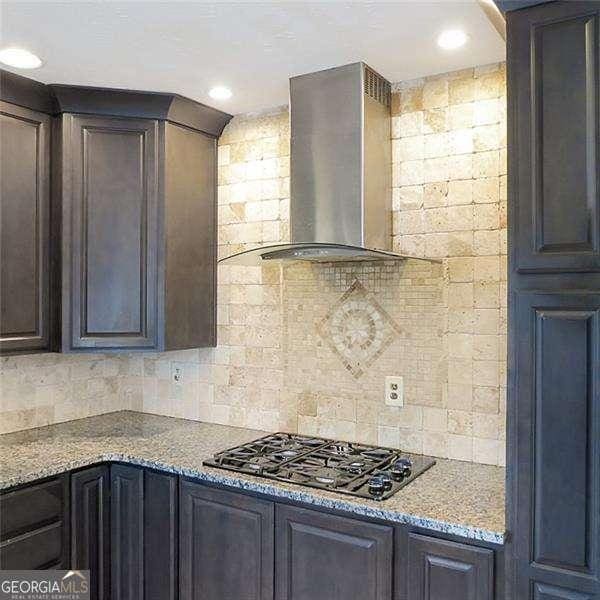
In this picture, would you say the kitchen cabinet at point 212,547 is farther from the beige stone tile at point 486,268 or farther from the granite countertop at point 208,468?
the beige stone tile at point 486,268

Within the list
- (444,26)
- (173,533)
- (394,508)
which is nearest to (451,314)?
(394,508)

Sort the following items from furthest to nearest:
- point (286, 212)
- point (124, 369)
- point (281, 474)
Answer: point (124, 369) < point (286, 212) < point (281, 474)

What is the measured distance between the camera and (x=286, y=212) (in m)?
2.67

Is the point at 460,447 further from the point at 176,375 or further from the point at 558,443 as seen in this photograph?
the point at 176,375

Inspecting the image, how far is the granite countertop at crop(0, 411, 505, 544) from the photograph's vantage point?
67.5 inches

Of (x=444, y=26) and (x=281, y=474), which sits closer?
(x=444, y=26)

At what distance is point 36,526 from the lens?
2.13 m

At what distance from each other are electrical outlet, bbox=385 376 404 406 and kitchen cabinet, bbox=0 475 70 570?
1304 mm

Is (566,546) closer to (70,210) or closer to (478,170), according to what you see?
(478,170)

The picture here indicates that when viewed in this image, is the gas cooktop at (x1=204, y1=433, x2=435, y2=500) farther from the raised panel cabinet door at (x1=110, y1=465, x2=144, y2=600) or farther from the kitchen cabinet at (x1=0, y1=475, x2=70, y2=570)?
the kitchen cabinet at (x1=0, y1=475, x2=70, y2=570)

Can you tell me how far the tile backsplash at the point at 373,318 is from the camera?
2182 mm

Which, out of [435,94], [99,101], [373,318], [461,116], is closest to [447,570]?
[373,318]

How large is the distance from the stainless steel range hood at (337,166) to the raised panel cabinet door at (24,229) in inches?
34.7

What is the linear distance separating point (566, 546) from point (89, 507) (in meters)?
1.73
